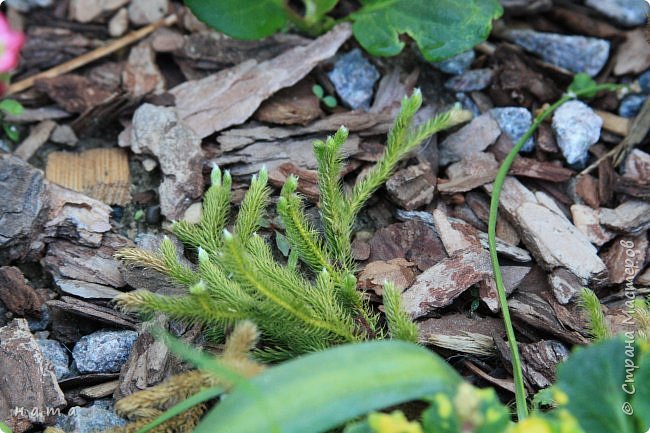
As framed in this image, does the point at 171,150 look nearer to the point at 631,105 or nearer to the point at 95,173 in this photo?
the point at 95,173

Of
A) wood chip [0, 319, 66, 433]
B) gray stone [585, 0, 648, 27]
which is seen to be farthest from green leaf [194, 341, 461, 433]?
gray stone [585, 0, 648, 27]

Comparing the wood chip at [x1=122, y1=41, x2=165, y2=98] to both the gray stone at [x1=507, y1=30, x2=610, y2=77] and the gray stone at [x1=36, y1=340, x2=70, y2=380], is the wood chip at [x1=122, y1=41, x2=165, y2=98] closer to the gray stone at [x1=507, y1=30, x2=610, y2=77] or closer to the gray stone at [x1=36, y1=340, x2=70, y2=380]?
the gray stone at [x1=36, y1=340, x2=70, y2=380]

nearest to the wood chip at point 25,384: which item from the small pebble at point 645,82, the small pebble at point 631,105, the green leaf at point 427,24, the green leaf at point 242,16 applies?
the green leaf at point 242,16

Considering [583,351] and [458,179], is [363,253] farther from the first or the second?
[583,351]

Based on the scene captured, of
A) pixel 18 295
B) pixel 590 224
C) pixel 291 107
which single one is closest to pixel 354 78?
pixel 291 107

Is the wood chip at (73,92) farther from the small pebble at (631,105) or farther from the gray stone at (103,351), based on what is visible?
the small pebble at (631,105)

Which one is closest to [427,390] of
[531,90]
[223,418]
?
[223,418]
